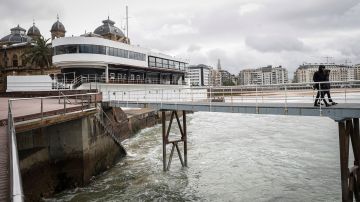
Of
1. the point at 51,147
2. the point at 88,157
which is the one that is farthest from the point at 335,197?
the point at 51,147

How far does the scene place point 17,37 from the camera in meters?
70.1

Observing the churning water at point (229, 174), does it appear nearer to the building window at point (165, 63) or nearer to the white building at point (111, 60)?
the white building at point (111, 60)

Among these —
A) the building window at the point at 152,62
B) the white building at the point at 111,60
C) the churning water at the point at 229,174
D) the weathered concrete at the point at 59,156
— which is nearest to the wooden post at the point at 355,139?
the churning water at the point at 229,174

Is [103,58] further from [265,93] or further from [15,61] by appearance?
[15,61]

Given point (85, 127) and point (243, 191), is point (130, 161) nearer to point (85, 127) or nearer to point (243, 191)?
point (85, 127)

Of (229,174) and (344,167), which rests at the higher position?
(344,167)

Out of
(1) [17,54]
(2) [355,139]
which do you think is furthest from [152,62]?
(2) [355,139]

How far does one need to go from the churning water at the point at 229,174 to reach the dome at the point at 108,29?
34.2m

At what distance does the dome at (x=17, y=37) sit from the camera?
6962 centimetres

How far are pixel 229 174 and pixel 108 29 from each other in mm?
45906

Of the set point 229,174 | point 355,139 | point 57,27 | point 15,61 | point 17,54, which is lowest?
point 229,174

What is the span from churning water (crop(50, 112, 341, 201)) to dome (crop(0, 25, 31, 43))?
54006 mm

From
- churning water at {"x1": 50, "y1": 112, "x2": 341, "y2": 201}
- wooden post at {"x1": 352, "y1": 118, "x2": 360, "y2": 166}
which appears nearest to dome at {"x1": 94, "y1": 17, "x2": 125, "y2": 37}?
churning water at {"x1": 50, "y1": 112, "x2": 341, "y2": 201}

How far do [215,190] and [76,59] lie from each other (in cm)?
2492
